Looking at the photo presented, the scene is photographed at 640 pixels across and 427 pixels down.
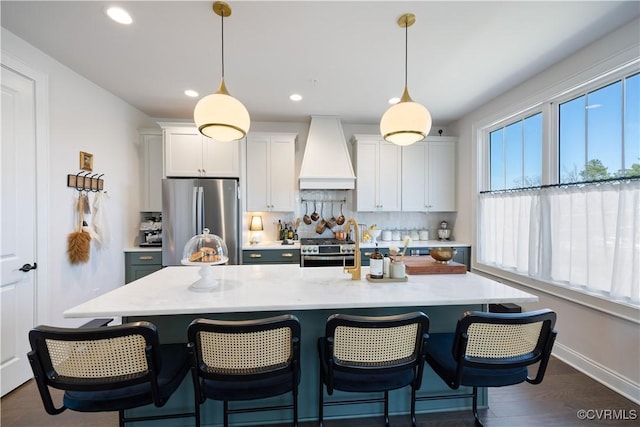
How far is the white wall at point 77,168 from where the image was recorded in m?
2.37

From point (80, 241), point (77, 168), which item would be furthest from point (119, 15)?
point (80, 241)

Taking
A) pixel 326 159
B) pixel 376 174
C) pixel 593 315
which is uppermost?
pixel 326 159

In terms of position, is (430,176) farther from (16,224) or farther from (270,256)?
(16,224)

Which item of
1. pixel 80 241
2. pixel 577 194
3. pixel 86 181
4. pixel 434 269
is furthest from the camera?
A: pixel 86 181

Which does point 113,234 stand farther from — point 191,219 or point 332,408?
point 332,408

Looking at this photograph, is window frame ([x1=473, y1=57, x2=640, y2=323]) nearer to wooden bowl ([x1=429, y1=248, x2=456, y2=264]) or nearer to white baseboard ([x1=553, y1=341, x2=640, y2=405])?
white baseboard ([x1=553, y1=341, x2=640, y2=405])

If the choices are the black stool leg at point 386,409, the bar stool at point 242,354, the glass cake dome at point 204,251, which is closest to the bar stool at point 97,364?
the bar stool at point 242,354

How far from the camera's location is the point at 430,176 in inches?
163

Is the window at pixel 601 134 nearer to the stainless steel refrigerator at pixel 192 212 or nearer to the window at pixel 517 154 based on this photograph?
the window at pixel 517 154

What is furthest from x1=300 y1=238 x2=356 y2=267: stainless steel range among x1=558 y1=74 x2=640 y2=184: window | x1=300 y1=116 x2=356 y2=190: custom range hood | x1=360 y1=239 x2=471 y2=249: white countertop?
x1=558 y1=74 x2=640 y2=184: window

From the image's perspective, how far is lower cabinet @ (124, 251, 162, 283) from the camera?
3434 mm

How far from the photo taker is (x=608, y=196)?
6.90ft

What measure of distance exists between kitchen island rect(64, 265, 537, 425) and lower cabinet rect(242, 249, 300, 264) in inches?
59.8

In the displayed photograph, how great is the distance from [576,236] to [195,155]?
164 inches
